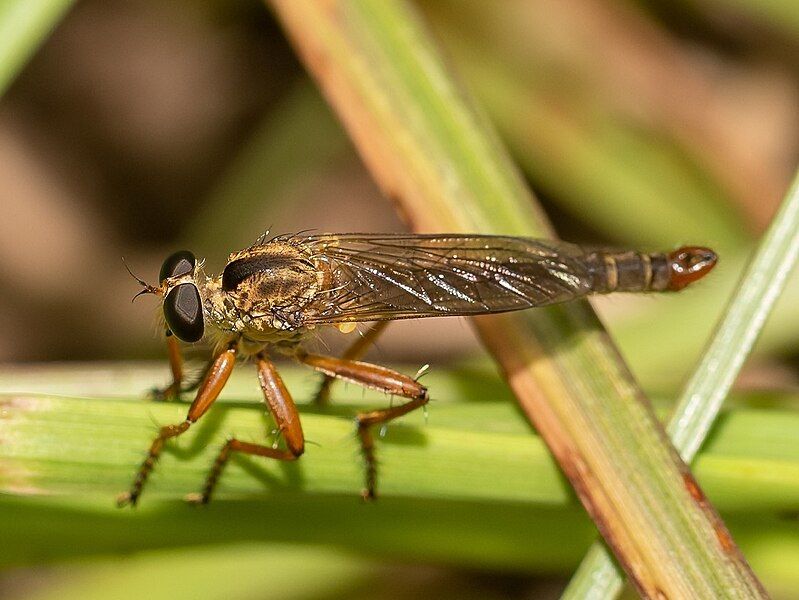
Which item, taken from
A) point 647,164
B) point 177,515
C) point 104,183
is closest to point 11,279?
point 104,183

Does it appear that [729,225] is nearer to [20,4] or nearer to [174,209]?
[174,209]

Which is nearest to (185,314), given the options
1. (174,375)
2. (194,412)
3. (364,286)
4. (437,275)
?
(174,375)

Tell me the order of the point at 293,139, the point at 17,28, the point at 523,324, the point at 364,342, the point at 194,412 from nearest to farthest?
1. the point at 194,412
2. the point at 17,28
3. the point at 523,324
4. the point at 364,342
5. the point at 293,139

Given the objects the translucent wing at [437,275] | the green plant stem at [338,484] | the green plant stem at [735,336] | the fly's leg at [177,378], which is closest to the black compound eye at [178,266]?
the fly's leg at [177,378]

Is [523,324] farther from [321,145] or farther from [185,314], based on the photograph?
[321,145]

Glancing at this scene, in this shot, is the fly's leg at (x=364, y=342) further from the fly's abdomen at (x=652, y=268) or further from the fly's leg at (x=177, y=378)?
the fly's abdomen at (x=652, y=268)
